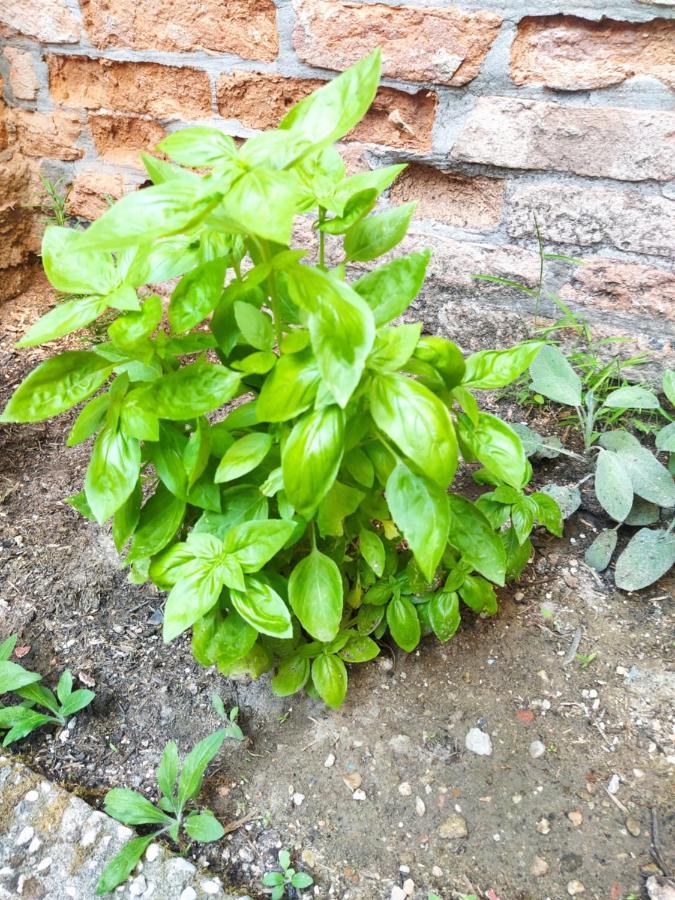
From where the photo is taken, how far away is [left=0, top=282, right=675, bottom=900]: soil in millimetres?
1041

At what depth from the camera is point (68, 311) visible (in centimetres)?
83

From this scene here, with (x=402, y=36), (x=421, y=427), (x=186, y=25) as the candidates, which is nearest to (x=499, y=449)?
(x=421, y=427)

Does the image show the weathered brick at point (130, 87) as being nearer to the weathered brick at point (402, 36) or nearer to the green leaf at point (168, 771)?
the weathered brick at point (402, 36)

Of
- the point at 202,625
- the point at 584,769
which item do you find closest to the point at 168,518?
the point at 202,625

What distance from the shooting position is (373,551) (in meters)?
1.07

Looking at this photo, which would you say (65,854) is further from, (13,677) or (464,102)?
(464,102)

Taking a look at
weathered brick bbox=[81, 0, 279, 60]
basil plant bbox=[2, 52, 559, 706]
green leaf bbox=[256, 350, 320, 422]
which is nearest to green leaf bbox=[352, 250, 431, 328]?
basil plant bbox=[2, 52, 559, 706]

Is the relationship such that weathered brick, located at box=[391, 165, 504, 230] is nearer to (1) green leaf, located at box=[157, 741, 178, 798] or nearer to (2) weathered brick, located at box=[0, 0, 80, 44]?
(2) weathered brick, located at box=[0, 0, 80, 44]

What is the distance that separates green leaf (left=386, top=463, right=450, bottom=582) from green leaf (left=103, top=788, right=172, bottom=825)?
601 millimetres

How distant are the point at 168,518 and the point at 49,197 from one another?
61.3 inches

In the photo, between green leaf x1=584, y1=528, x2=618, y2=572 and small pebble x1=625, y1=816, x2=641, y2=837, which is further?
green leaf x1=584, y1=528, x2=618, y2=572

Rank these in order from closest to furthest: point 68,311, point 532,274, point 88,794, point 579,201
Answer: point 68,311
point 88,794
point 579,201
point 532,274

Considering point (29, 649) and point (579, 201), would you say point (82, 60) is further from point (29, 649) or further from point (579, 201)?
point (29, 649)

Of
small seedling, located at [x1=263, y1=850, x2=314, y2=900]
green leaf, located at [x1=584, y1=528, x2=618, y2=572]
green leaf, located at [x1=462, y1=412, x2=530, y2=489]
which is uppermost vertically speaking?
green leaf, located at [x1=462, y1=412, x2=530, y2=489]
